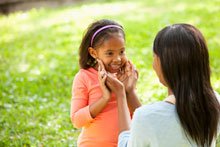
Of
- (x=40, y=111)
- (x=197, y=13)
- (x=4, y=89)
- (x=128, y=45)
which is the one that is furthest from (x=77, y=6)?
(x=40, y=111)

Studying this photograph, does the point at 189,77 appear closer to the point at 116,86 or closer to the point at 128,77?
the point at 116,86

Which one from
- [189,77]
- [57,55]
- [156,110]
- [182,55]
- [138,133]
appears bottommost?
[57,55]

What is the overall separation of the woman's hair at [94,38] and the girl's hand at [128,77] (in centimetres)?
25

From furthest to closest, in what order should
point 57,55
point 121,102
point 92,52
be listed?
point 57,55, point 92,52, point 121,102

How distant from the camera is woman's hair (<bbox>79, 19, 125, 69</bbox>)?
330cm

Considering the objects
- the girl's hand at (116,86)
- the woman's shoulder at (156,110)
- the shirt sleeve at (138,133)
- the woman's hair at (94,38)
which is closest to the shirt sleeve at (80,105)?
the woman's hair at (94,38)

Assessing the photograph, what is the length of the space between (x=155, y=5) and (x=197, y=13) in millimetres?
2165

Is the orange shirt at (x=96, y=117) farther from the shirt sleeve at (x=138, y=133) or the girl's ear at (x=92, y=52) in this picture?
the shirt sleeve at (x=138, y=133)

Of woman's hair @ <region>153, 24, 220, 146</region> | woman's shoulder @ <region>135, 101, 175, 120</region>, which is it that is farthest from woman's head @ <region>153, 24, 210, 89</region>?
woman's shoulder @ <region>135, 101, 175, 120</region>

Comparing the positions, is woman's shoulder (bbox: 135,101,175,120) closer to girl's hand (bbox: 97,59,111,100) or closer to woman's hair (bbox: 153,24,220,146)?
woman's hair (bbox: 153,24,220,146)

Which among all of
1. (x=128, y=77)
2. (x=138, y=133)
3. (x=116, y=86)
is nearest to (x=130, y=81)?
(x=128, y=77)

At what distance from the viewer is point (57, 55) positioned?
8.13 m

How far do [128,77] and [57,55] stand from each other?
16.4 ft

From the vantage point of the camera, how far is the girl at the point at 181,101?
95.9 inches
